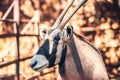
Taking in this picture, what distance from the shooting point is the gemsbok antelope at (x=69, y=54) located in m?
4.35

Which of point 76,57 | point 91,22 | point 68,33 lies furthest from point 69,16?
point 91,22

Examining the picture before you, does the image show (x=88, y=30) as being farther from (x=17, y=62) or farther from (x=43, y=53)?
(x=43, y=53)

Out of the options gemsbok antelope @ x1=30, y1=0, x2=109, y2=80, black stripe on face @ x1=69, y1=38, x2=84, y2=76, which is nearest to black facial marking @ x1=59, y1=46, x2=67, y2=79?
gemsbok antelope @ x1=30, y1=0, x2=109, y2=80

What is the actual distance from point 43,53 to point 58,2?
4.18 meters

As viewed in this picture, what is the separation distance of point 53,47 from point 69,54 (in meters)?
0.28

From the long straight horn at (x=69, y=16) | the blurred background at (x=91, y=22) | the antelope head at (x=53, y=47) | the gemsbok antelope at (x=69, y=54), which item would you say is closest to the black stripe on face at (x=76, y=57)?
the gemsbok antelope at (x=69, y=54)

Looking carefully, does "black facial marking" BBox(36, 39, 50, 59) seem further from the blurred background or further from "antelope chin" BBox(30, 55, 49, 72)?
the blurred background

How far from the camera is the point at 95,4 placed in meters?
8.34

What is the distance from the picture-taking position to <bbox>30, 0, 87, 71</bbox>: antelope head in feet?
13.8

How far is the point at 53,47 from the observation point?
4344 millimetres

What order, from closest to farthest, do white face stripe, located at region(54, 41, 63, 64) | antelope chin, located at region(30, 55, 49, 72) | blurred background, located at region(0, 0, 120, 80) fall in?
antelope chin, located at region(30, 55, 49, 72) → white face stripe, located at region(54, 41, 63, 64) → blurred background, located at region(0, 0, 120, 80)

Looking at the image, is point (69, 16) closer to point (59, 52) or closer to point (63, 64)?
point (59, 52)

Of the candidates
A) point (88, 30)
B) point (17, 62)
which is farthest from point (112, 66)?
point (17, 62)

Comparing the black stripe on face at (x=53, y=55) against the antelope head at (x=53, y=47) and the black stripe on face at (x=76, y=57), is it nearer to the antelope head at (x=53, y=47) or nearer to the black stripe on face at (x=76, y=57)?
the antelope head at (x=53, y=47)
